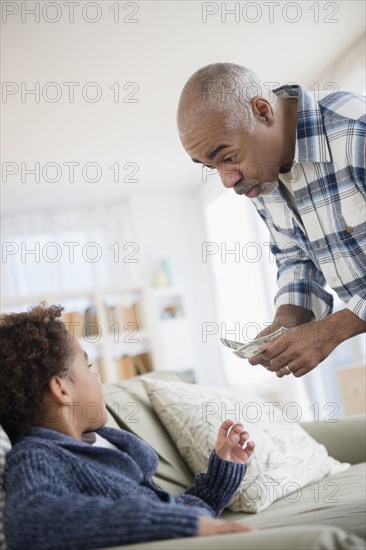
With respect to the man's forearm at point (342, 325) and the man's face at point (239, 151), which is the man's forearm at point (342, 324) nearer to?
the man's forearm at point (342, 325)

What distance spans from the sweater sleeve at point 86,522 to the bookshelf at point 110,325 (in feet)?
18.3

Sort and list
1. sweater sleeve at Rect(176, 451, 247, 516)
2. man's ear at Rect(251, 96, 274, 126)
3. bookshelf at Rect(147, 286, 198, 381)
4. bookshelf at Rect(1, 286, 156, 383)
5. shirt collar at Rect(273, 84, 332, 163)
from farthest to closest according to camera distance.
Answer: bookshelf at Rect(147, 286, 198, 381), bookshelf at Rect(1, 286, 156, 383), man's ear at Rect(251, 96, 274, 126), shirt collar at Rect(273, 84, 332, 163), sweater sleeve at Rect(176, 451, 247, 516)

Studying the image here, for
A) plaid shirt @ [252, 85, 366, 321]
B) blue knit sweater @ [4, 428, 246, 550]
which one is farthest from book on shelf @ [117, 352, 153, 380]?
blue knit sweater @ [4, 428, 246, 550]

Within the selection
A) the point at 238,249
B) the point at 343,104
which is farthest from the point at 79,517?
the point at 238,249

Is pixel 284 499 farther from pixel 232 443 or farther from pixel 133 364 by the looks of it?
pixel 133 364

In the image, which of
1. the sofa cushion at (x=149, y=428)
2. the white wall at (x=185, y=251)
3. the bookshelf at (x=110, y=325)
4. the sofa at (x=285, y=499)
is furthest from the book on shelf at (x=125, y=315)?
the sofa cushion at (x=149, y=428)

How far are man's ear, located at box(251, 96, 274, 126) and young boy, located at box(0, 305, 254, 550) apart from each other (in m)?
0.84

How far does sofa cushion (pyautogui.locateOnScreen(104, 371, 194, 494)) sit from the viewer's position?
2.11m

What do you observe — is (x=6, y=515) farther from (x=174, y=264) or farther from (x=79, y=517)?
(x=174, y=264)

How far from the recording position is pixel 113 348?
702 cm

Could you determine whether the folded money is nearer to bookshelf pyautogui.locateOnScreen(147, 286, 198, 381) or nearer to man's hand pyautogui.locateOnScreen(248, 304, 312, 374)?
man's hand pyautogui.locateOnScreen(248, 304, 312, 374)

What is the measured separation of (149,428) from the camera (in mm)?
2207

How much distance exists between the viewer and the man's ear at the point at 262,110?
1921 mm

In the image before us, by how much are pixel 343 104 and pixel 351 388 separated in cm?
277
